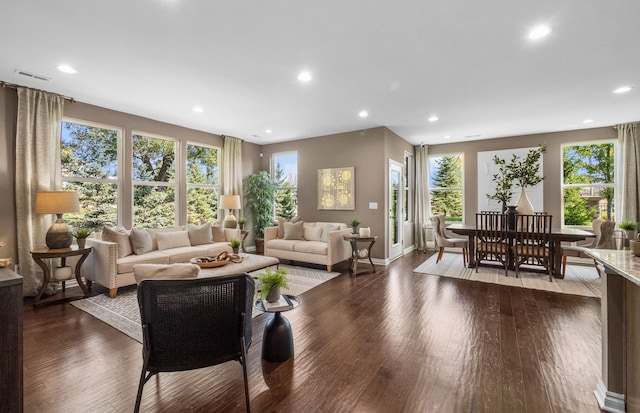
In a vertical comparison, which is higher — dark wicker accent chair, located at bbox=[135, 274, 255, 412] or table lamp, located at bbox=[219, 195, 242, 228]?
table lamp, located at bbox=[219, 195, 242, 228]

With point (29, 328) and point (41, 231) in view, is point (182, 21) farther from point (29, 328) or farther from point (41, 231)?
point (41, 231)

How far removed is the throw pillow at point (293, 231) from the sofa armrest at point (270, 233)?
0.31 meters

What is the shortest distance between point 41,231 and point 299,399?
438cm

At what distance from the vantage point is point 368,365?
2203mm

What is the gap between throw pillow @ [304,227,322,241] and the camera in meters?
5.85

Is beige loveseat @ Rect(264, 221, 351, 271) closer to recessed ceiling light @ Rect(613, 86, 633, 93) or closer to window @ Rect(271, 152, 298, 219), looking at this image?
window @ Rect(271, 152, 298, 219)

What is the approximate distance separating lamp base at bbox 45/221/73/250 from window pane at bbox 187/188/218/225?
218cm

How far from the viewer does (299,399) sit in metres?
1.82

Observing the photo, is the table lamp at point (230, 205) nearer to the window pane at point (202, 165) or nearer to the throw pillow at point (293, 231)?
the window pane at point (202, 165)

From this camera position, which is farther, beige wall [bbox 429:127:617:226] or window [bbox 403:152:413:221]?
window [bbox 403:152:413:221]

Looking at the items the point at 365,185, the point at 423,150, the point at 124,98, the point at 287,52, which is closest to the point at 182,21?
the point at 287,52

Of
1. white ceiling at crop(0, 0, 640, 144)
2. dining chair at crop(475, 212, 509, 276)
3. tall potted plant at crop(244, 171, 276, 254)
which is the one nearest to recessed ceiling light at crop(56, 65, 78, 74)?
white ceiling at crop(0, 0, 640, 144)

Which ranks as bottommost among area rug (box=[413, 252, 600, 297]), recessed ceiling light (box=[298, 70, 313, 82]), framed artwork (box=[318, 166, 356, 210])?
area rug (box=[413, 252, 600, 297])

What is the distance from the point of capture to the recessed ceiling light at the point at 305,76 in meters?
3.37
